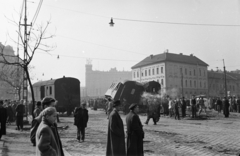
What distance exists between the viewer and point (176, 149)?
8.74 m

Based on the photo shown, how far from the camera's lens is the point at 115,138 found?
6.05 meters

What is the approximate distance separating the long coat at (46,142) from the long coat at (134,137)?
2.51 m

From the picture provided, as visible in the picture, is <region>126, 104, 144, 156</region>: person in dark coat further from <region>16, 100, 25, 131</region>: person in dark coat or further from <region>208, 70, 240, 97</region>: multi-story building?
<region>208, 70, 240, 97</region>: multi-story building

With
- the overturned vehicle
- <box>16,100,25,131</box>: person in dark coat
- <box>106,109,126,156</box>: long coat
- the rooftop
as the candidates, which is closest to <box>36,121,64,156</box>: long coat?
<box>106,109,126,156</box>: long coat

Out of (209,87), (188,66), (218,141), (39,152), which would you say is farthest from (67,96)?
(209,87)

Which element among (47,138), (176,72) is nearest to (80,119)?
(47,138)

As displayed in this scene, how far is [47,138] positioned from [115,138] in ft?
8.42

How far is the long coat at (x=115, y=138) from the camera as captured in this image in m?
5.98

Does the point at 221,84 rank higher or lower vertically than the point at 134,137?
higher

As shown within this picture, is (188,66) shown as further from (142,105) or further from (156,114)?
(156,114)

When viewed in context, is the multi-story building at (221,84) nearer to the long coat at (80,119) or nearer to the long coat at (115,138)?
the long coat at (80,119)

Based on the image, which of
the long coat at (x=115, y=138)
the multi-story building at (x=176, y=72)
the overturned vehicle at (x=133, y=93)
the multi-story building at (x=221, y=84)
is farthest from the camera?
A: the multi-story building at (x=221, y=84)

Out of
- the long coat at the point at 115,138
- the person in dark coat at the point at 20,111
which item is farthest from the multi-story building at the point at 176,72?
the long coat at the point at 115,138

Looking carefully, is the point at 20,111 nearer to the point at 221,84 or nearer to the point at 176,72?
the point at 176,72
